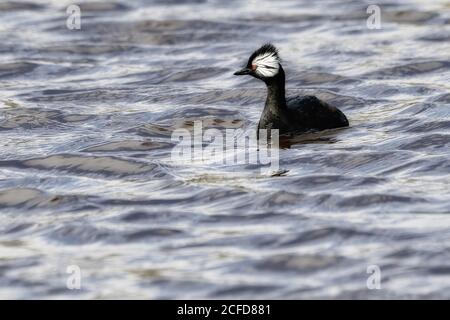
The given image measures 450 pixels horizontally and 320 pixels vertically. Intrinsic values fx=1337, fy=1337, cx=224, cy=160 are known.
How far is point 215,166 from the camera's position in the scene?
49.1 feet

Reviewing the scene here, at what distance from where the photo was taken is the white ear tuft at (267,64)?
1585 cm

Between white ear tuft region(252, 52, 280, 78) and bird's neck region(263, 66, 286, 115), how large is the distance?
8 cm

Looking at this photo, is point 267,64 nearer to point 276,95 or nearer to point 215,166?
point 276,95

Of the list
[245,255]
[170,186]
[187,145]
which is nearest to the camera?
[245,255]

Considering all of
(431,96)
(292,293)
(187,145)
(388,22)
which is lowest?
(292,293)

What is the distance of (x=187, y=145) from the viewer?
52.3 feet

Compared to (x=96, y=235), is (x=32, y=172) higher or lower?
higher

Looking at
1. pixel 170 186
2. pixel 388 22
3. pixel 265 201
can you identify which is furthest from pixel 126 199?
pixel 388 22

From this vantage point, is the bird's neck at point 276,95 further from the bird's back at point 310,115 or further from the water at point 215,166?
the water at point 215,166

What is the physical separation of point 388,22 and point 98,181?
9015 mm

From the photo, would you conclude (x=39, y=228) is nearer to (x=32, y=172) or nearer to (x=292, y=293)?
(x=32, y=172)

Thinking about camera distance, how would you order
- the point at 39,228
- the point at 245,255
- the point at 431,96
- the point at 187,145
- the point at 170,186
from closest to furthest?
the point at 245,255 → the point at 39,228 → the point at 170,186 → the point at 187,145 → the point at 431,96

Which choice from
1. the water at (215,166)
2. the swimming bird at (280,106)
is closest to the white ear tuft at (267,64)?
the swimming bird at (280,106)

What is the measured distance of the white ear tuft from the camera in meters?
15.9
